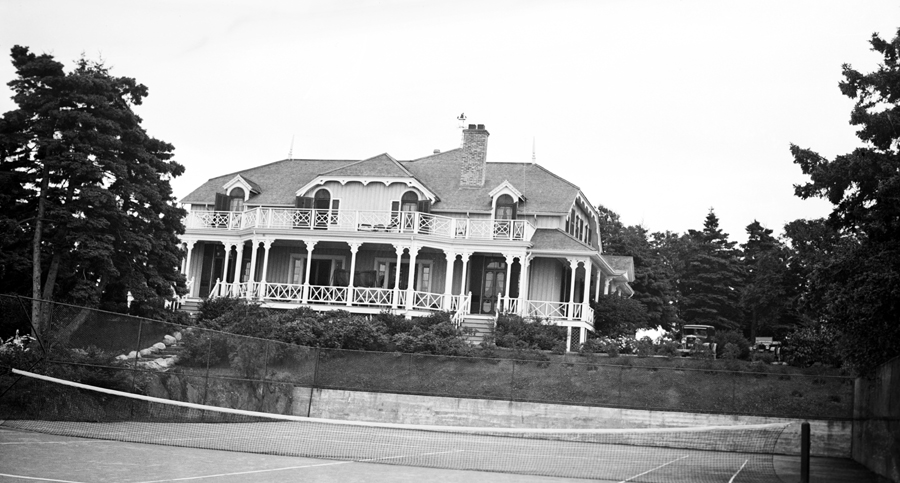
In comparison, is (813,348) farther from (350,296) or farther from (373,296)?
(350,296)

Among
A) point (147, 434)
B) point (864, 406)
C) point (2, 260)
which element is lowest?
point (147, 434)

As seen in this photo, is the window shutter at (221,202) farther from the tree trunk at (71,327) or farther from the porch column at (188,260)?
the tree trunk at (71,327)

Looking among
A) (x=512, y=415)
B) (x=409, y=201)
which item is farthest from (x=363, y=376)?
(x=409, y=201)

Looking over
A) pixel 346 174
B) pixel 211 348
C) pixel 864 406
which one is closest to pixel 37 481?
pixel 211 348

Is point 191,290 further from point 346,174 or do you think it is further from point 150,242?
point 150,242

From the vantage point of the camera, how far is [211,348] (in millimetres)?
25188

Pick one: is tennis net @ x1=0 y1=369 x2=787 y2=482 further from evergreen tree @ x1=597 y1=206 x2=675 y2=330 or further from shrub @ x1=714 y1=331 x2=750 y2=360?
evergreen tree @ x1=597 y1=206 x2=675 y2=330

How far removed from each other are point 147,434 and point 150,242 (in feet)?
50.9

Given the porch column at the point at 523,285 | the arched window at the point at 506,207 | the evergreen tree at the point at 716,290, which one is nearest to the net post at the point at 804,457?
the porch column at the point at 523,285

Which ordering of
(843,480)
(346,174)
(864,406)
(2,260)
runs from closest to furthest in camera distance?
(843,480), (864,406), (2,260), (346,174)

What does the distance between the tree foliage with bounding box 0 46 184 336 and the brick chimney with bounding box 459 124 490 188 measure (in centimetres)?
1814

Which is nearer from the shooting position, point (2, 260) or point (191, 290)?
point (2, 260)

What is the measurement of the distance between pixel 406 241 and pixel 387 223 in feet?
6.96

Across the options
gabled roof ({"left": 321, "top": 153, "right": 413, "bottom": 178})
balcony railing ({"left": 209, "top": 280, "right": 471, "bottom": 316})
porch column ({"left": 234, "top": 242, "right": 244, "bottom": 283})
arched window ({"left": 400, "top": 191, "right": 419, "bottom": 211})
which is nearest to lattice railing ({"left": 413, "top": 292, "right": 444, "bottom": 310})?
balcony railing ({"left": 209, "top": 280, "right": 471, "bottom": 316})
